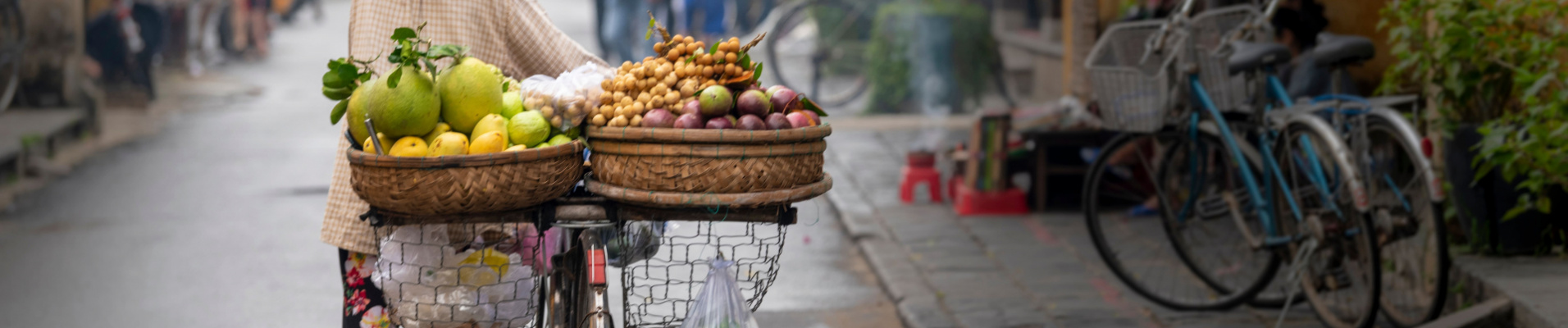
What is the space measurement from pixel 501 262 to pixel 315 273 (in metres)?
3.41

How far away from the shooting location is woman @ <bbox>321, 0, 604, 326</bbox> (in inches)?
127

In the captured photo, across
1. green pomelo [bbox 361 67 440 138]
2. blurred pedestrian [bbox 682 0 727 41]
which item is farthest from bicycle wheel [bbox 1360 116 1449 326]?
blurred pedestrian [bbox 682 0 727 41]

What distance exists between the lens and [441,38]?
325 centimetres

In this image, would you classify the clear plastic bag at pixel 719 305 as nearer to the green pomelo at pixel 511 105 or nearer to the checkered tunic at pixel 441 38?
the green pomelo at pixel 511 105

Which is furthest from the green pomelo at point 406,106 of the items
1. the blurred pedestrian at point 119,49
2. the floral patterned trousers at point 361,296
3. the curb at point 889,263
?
the blurred pedestrian at point 119,49

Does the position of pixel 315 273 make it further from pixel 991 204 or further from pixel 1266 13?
pixel 1266 13

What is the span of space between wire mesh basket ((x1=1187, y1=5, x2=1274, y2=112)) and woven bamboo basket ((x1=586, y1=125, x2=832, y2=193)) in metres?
2.53

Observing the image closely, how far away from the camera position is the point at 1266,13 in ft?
15.3

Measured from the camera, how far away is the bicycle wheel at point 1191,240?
5023mm

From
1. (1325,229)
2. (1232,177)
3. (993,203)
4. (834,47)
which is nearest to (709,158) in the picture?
(1325,229)

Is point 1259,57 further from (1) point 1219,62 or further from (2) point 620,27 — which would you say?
(2) point 620,27

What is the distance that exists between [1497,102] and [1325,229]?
104 cm

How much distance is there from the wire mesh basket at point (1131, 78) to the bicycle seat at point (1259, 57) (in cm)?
21

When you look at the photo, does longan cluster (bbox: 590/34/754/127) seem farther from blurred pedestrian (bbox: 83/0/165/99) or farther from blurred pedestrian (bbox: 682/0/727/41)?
blurred pedestrian (bbox: 682/0/727/41)
